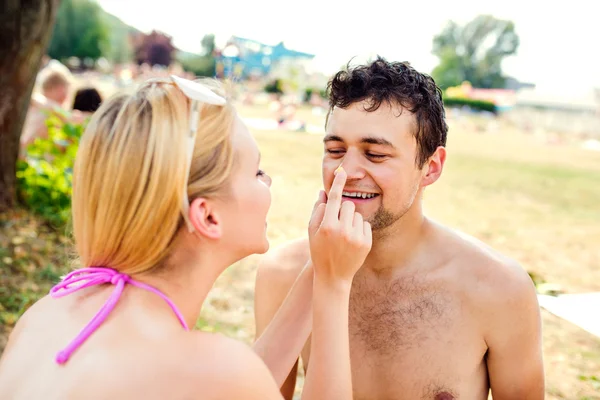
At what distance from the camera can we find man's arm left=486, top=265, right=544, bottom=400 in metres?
2.58

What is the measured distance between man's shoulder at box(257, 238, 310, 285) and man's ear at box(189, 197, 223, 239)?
134 centimetres

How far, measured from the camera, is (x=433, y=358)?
268 cm

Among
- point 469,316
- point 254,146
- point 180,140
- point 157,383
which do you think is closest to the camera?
point 157,383

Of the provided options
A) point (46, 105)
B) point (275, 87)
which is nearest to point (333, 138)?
point (46, 105)

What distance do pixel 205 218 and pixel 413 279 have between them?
1510 mm

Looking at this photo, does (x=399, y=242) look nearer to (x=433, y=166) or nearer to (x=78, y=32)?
(x=433, y=166)

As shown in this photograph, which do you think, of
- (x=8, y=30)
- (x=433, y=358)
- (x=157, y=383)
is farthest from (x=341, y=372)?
(x=8, y=30)

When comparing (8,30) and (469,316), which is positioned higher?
(8,30)

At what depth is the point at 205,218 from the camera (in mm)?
1628

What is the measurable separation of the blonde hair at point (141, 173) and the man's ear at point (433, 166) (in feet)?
5.03

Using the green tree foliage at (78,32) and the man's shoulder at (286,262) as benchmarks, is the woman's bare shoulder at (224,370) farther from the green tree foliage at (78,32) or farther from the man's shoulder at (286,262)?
the green tree foliage at (78,32)

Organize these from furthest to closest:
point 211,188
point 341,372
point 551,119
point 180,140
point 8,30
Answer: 1. point 551,119
2. point 8,30
3. point 341,372
4. point 211,188
5. point 180,140

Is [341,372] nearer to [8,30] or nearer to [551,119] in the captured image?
[8,30]

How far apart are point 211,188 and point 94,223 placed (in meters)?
0.33
